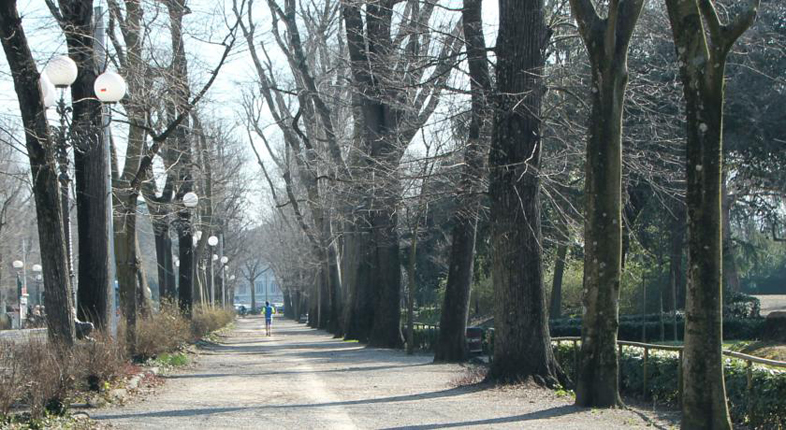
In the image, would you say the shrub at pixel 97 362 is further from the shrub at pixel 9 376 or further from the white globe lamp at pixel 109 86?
the white globe lamp at pixel 109 86

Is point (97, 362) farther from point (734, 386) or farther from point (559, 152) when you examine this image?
point (559, 152)

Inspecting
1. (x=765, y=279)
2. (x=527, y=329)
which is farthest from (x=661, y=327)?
(x=765, y=279)

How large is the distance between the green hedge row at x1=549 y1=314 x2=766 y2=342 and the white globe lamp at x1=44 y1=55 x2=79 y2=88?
1806 centimetres

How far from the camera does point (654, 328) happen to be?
30.0 m

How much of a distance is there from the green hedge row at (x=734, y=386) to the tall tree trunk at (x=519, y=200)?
1253 mm

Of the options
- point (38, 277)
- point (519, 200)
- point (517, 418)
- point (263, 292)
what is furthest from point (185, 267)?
point (263, 292)

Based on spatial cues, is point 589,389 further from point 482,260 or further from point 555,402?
point 482,260

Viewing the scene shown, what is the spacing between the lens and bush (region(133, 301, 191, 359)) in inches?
786

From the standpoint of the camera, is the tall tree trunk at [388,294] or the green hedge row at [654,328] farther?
the tall tree trunk at [388,294]

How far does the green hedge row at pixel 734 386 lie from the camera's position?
1066 centimetres

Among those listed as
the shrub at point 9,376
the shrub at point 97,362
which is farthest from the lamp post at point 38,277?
the shrub at point 9,376

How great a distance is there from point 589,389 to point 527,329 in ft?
9.57

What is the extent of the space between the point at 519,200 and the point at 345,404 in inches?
176

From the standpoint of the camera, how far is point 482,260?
135ft
